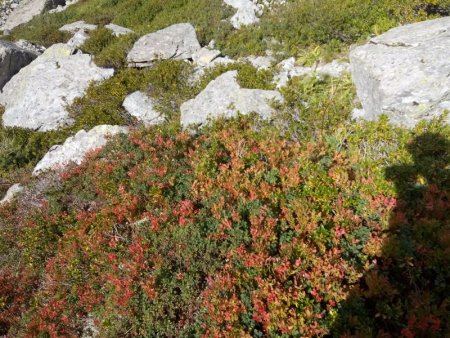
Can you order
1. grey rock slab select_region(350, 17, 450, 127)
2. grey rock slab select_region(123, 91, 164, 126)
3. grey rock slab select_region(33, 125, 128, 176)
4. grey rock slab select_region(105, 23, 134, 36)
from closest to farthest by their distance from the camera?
grey rock slab select_region(350, 17, 450, 127) → grey rock slab select_region(33, 125, 128, 176) → grey rock slab select_region(123, 91, 164, 126) → grey rock slab select_region(105, 23, 134, 36)

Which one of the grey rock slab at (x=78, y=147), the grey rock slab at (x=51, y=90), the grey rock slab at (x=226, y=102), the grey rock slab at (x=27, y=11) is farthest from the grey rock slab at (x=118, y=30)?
the grey rock slab at (x=27, y=11)

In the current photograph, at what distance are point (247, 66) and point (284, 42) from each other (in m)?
1.79

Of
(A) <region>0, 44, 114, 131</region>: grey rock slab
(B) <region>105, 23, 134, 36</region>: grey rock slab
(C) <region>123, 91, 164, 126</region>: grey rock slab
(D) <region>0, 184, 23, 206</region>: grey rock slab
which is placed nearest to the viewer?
(D) <region>0, 184, 23, 206</region>: grey rock slab

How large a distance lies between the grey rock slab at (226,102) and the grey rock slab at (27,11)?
24.1 meters

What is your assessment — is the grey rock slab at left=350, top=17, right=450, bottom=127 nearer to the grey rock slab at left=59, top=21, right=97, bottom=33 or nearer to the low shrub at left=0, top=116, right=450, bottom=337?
the low shrub at left=0, top=116, right=450, bottom=337

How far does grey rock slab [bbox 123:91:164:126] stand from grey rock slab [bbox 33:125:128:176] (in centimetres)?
70

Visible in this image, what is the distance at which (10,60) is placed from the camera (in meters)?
15.9

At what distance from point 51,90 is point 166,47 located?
4.86 meters

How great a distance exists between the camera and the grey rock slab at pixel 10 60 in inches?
614

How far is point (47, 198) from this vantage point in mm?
8445

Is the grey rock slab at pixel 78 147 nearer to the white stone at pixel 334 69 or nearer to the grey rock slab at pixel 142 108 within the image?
the grey rock slab at pixel 142 108

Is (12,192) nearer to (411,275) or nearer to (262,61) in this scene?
(262,61)

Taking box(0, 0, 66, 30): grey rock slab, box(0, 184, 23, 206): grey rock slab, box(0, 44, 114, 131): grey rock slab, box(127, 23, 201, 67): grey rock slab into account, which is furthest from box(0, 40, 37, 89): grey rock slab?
box(0, 0, 66, 30): grey rock slab

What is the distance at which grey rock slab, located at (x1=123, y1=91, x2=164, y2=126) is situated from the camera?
10.8 metres
